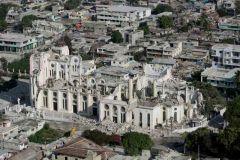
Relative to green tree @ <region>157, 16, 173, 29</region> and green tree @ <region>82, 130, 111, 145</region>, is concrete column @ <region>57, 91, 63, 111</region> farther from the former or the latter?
green tree @ <region>157, 16, 173, 29</region>

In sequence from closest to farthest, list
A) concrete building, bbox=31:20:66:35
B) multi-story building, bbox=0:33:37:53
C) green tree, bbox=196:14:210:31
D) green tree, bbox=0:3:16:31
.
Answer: multi-story building, bbox=0:33:37:53 → concrete building, bbox=31:20:66:35 → green tree, bbox=196:14:210:31 → green tree, bbox=0:3:16:31

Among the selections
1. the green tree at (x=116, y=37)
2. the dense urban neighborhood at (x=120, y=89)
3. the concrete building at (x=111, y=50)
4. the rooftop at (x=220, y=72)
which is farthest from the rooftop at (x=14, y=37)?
the rooftop at (x=220, y=72)

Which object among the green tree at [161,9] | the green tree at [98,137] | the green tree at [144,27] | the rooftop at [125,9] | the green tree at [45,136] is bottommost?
the green tree at [45,136]

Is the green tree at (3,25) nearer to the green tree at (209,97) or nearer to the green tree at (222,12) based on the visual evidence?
the green tree at (222,12)

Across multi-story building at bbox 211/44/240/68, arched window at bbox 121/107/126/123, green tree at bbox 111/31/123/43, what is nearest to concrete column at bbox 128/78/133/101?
arched window at bbox 121/107/126/123

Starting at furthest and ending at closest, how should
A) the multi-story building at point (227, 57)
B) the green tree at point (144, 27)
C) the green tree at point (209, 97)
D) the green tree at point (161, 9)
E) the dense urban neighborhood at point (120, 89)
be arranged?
the green tree at point (161, 9), the green tree at point (144, 27), the multi-story building at point (227, 57), the green tree at point (209, 97), the dense urban neighborhood at point (120, 89)

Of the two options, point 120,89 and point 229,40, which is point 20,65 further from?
point 229,40
